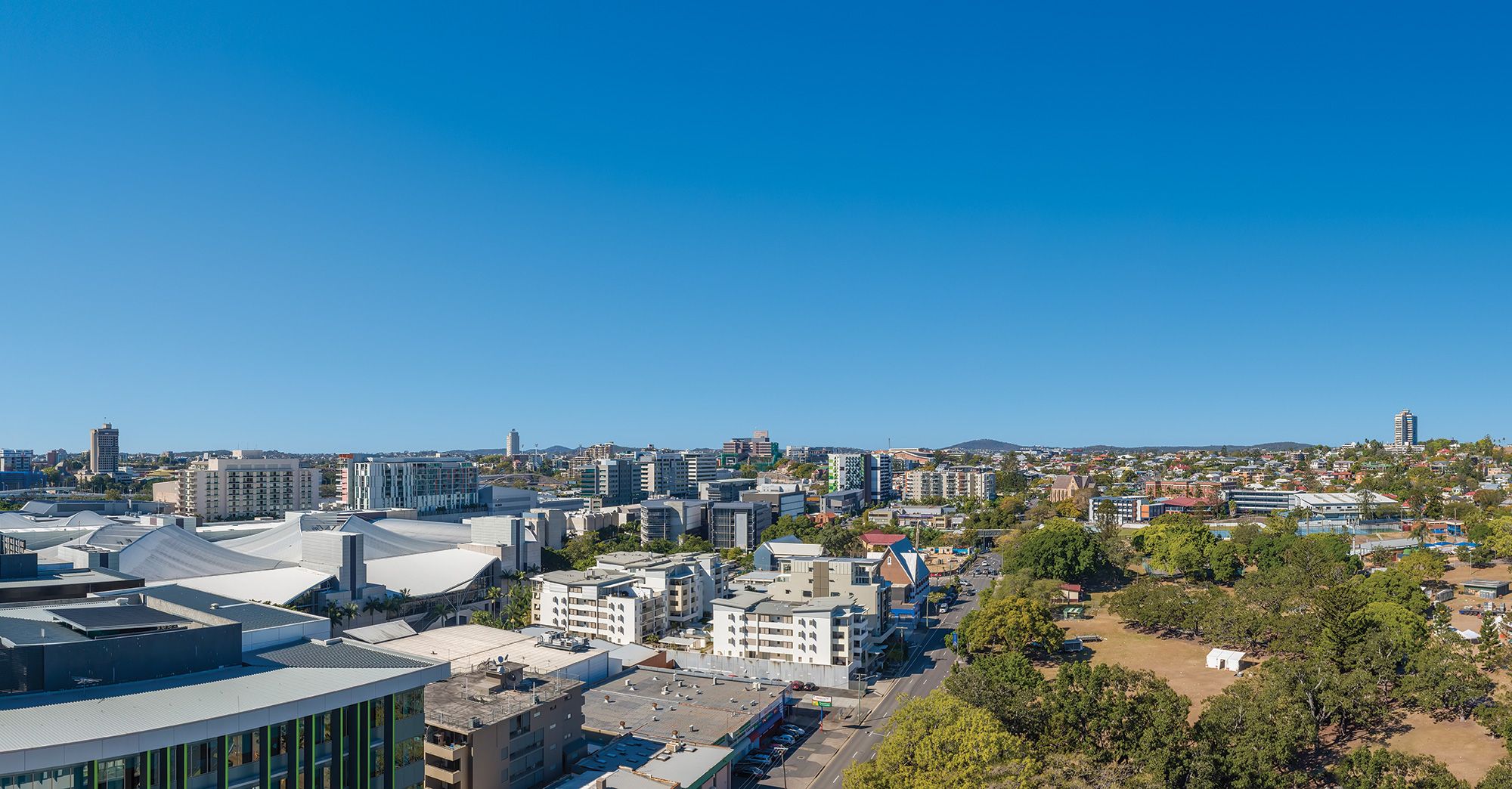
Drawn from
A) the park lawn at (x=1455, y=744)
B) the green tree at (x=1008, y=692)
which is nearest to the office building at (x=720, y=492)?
the green tree at (x=1008, y=692)

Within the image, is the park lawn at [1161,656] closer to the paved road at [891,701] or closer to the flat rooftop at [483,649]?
the paved road at [891,701]

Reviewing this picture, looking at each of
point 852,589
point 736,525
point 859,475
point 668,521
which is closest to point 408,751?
point 852,589

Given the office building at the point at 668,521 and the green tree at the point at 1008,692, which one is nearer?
the green tree at the point at 1008,692

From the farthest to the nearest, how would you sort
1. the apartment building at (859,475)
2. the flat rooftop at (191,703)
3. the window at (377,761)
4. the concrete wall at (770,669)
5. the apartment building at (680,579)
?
the apartment building at (859,475) → the apartment building at (680,579) → the concrete wall at (770,669) → the window at (377,761) → the flat rooftop at (191,703)

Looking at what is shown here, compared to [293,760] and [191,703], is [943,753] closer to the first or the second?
[293,760]

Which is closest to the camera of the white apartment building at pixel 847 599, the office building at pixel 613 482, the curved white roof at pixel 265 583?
the white apartment building at pixel 847 599

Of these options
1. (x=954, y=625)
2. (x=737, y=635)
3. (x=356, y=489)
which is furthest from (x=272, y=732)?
(x=356, y=489)

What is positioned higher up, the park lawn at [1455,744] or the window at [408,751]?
the window at [408,751]

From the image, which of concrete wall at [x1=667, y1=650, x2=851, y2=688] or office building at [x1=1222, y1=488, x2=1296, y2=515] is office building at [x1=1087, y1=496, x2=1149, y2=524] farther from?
concrete wall at [x1=667, y1=650, x2=851, y2=688]
